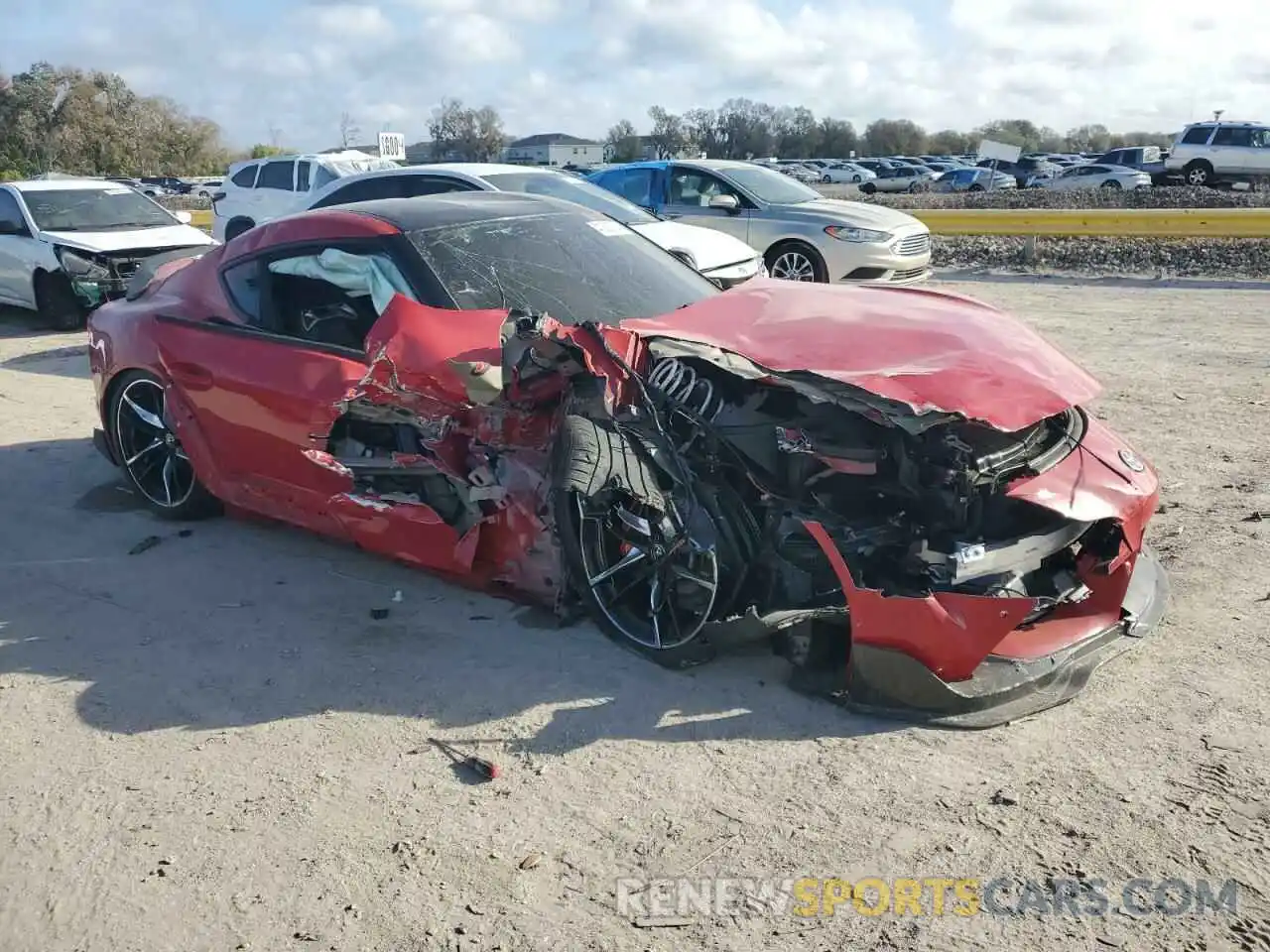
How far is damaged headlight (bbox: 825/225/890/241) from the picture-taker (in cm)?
1224

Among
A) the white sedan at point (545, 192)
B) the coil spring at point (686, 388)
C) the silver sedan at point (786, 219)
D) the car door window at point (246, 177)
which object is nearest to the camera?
the coil spring at point (686, 388)

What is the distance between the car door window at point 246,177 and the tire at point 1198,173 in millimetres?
24256

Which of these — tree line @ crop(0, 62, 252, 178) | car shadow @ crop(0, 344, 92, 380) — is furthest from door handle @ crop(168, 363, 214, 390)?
tree line @ crop(0, 62, 252, 178)

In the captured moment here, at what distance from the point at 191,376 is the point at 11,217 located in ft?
30.0

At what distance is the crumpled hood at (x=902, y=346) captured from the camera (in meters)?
3.48

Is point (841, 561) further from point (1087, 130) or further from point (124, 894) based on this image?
point (1087, 130)

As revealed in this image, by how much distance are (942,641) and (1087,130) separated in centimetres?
11462

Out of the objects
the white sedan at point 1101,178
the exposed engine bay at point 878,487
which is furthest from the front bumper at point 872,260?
the white sedan at point 1101,178

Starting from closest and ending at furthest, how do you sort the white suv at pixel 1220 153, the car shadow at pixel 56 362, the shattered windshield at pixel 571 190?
the car shadow at pixel 56 362, the shattered windshield at pixel 571 190, the white suv at pixel 1220 153

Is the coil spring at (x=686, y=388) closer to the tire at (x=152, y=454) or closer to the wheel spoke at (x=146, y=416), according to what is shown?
the tire at (x=152, y=454)

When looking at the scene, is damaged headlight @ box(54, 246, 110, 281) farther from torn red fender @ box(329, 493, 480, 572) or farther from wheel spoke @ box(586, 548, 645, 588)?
wheel spoke @ box(586, 548, 645, 588)

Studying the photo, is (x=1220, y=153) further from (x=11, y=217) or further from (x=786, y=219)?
(x=11, y=217)

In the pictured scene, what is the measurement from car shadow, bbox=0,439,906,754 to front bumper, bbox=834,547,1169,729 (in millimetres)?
103

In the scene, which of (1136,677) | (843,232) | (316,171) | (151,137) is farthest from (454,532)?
(151,137)
